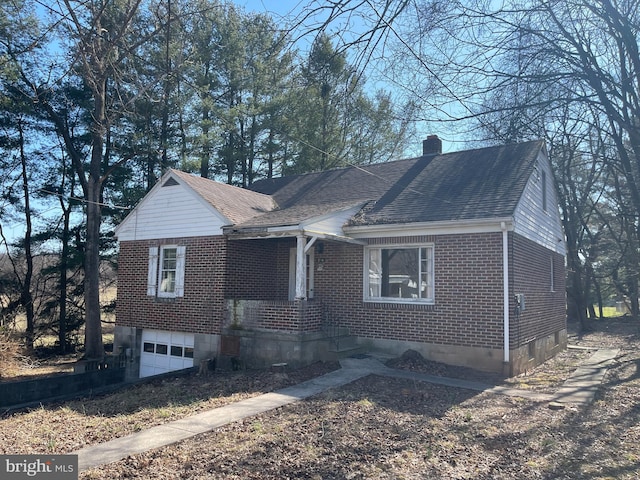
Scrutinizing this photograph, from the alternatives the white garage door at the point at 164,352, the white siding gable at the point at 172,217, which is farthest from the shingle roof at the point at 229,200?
the white garage door at the point at 164,352

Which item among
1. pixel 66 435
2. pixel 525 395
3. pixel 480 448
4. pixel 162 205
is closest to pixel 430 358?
pixel 525 395

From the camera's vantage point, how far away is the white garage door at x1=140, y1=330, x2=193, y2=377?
13344 mm

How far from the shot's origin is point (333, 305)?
12.8 metres

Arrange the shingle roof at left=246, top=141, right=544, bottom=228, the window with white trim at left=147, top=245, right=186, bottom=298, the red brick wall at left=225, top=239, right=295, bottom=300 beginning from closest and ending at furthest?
the shingle roof at left=246, top=141, right=544, bottom=228, the red brick wall at left=225, top=239, right=295, bottom=300, the window with white trim at left=147, top=245, right=186, bottom=298

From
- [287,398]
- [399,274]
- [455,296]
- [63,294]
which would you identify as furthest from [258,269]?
[63,294]

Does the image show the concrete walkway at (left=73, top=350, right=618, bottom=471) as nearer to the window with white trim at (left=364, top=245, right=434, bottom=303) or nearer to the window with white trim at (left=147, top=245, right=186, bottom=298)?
the window with white trim at (left=364, top=245, right=434, bottom=303)

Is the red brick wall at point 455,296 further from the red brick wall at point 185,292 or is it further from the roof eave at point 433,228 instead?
the red brick wall at point 185,292

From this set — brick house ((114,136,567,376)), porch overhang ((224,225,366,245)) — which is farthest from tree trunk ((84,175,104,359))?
porch overhang ((224,225,366,245))

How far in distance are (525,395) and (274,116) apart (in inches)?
802

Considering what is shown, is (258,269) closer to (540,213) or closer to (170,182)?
(170,182)

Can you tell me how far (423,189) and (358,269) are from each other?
→ 302 centimetres

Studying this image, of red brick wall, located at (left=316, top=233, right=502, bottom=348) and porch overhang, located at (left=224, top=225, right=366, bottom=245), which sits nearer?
red brick wall, located at (left=316, top=233, right=502, bottom=348)

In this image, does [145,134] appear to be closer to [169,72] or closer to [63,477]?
[169,72]

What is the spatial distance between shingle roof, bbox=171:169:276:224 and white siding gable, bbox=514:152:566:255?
711 centimetres
